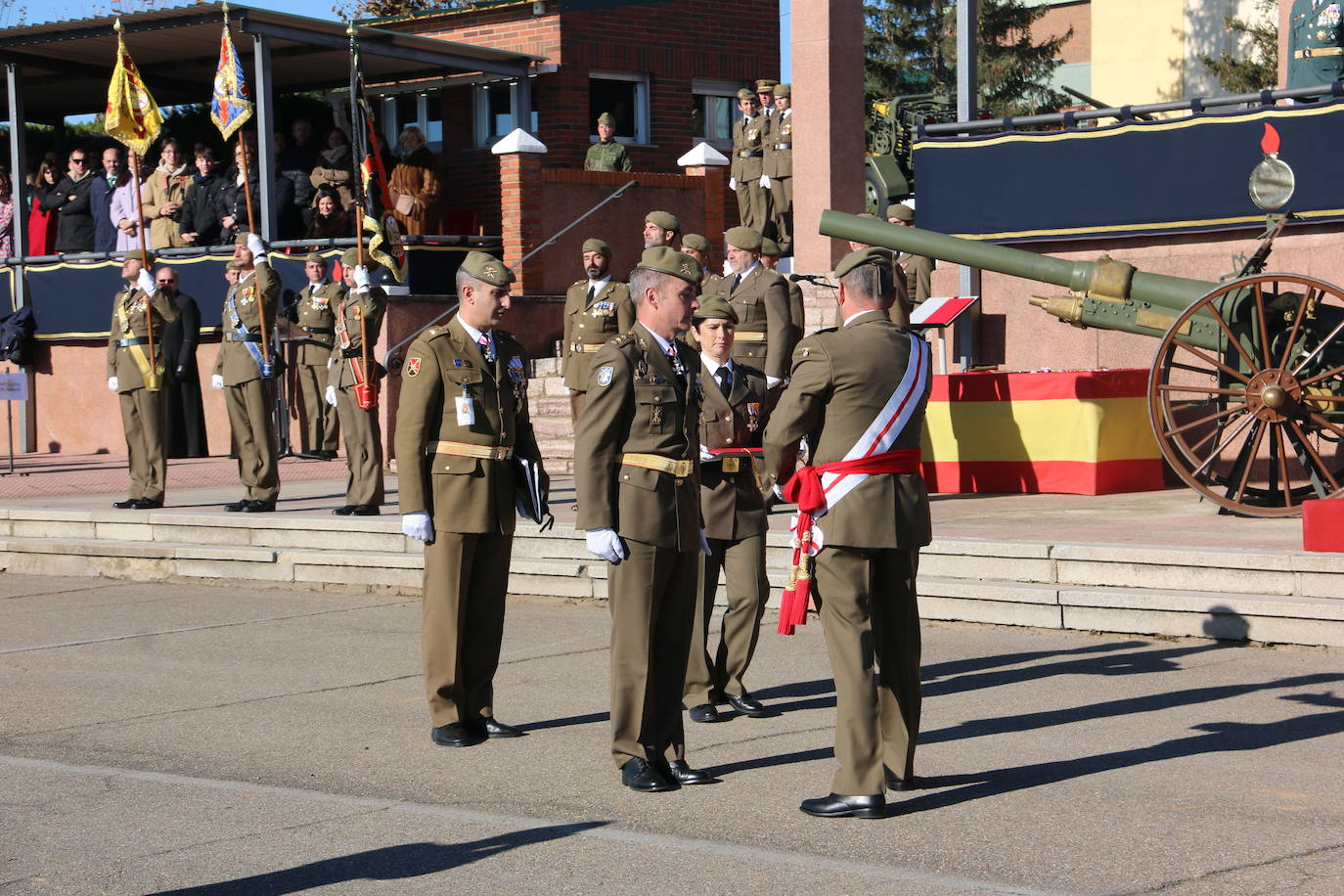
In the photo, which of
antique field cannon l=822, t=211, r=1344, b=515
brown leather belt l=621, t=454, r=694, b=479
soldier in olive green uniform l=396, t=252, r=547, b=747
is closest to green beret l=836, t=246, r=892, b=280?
brown leather belt l=621, t=454, r=694, b=479

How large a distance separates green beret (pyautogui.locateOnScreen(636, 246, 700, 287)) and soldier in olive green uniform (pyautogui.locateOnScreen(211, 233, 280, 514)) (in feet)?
27.0

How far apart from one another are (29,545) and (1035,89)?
3627 centimetres

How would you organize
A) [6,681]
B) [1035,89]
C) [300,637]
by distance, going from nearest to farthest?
[6,681], [300,637], [1035,89]

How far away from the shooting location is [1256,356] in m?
11.2

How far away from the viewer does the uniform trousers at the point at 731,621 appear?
7.81 metres

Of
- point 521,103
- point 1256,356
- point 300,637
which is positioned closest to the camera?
point 300,637

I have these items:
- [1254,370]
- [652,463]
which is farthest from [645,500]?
[1254,370]

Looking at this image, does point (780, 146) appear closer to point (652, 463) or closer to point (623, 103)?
point (623, 103)

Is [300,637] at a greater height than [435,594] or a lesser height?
lesser

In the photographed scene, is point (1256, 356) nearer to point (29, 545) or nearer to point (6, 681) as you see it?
point (6, 681)

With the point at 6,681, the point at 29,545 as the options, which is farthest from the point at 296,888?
the point at 29,545

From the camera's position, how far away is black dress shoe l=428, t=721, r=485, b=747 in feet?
24.1

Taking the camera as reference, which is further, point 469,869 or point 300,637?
point 300,637

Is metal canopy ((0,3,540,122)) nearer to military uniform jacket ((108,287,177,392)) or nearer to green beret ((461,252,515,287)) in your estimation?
military uniform jacket ((108,287,177,392))
